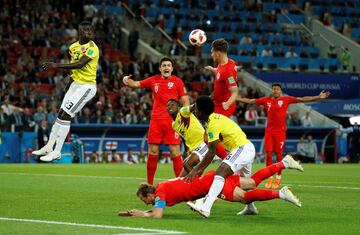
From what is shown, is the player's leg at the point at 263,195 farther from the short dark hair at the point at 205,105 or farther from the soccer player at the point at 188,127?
the soccer player at the point at 188,127

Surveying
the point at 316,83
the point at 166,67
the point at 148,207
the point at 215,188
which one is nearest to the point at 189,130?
the point at 148,207

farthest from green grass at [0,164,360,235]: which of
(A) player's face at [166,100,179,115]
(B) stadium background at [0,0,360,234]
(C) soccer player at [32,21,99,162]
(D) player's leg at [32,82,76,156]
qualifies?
(A) player's face at [166,100,179,115]

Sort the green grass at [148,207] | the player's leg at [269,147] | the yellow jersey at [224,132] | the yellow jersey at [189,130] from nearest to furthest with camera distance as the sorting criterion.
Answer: the green grass at [148,207]
the yellow jersey at [224,132]
the yellow jersey at [189,130]
the player's leg at [269,147]

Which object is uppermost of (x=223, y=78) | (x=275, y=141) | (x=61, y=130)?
(x=223, y=78)

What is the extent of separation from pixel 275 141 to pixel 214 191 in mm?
11647

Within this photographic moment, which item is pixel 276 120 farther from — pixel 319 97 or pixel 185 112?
pixel 185 112

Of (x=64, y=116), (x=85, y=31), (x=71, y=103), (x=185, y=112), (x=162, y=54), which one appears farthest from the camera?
(x=162, y=54)

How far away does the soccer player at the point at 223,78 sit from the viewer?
58.5 feet

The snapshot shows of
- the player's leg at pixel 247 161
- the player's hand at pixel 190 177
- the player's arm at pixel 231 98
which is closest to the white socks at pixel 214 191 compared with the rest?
the player's hand at pixel 190 177

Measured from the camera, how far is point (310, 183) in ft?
78.2

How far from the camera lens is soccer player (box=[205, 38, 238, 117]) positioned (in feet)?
58.5

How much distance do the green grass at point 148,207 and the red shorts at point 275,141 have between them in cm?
221

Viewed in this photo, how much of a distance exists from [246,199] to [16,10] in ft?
115

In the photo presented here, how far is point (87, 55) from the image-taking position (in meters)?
17.4
